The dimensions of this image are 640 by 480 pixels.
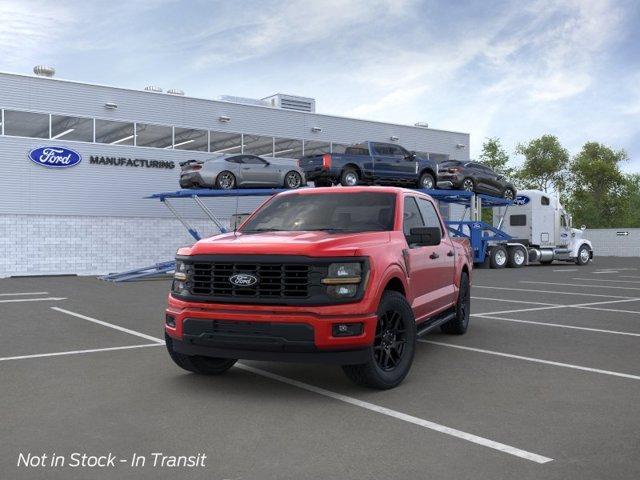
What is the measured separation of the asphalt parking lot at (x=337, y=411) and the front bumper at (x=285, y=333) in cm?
40

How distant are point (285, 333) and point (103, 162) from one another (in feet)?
77.1

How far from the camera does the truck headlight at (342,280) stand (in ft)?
18.3

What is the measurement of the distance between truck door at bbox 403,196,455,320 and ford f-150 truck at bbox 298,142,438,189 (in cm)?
1416

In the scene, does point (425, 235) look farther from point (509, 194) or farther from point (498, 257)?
point (509, 194)

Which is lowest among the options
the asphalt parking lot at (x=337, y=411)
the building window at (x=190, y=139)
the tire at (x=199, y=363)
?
the asphalt parking lot at (x=337, y=411)

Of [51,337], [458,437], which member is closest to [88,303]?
[51,337]

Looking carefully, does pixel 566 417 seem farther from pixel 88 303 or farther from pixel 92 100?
pixel 92 100

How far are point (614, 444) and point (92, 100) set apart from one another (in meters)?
25.8

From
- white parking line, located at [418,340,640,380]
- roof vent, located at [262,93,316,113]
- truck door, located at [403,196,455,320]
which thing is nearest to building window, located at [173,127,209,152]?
roof vent, located at [262,93,316,113]

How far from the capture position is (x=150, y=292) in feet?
54.8

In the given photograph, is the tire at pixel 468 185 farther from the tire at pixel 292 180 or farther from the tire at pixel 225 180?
the tire at pixel 225 180

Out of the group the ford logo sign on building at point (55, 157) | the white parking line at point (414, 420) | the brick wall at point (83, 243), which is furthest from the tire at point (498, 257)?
the white parking line at point (414, 420)

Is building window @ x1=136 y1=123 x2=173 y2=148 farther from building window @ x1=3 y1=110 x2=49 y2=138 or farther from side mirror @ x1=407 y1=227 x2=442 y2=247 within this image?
side mirror @ x1=407 y1=227 x2=442 y2=247

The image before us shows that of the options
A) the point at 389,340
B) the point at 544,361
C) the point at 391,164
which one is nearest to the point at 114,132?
the point at 391,164
